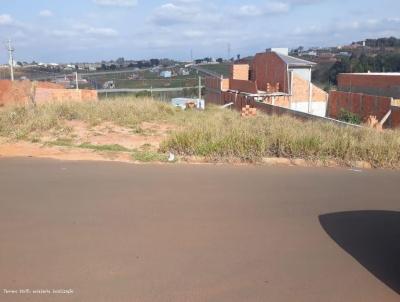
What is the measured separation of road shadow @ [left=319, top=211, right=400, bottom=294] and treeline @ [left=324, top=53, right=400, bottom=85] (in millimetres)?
50447

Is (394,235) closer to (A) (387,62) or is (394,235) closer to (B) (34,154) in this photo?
(B) (34,154)

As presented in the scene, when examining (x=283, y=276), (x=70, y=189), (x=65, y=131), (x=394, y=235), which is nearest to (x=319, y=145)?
(x=394, y=235)

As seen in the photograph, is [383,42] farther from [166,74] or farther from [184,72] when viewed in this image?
[166,74]

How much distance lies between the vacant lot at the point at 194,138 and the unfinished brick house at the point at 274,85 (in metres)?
15.8

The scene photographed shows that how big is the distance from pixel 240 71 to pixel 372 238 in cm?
3680

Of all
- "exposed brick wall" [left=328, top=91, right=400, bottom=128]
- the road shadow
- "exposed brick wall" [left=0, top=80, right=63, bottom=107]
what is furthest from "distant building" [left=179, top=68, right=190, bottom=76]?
the road shadow

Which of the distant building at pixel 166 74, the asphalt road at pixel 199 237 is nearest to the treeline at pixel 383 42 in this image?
the distant building at pixel 166 74

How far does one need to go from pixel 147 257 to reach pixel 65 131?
866 cm

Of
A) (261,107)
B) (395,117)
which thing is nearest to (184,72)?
(261,107)

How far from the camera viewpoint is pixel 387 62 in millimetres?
53438

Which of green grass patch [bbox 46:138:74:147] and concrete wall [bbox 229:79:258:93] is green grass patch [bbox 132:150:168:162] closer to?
green grass patch [bbox 46:138:74:147]

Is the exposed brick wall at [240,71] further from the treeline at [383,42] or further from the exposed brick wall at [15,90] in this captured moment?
the treeline at [383,42]

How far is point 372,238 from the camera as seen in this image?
173 inches

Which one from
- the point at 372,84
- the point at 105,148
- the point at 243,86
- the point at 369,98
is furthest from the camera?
the point at 243,86
